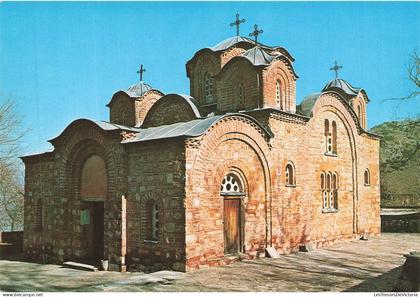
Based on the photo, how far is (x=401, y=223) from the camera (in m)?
24.5

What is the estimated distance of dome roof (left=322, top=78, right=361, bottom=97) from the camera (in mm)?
22686

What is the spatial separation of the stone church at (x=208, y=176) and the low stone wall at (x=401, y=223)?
201 inches

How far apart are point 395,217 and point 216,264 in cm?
1666

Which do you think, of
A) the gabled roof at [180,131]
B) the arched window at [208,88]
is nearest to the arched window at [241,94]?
the gabled roof at [180,131]

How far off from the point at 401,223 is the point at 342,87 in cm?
871

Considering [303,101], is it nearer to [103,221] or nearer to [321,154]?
[321,154]

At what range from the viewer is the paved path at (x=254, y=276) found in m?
9.79

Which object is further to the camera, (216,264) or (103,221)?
(103,221)

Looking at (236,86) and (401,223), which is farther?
(401,223)

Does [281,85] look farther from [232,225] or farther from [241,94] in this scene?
[232,225]

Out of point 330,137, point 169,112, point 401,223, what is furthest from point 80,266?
point 401,223

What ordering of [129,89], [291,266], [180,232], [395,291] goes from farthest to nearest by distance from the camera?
1. [129,89]
2. [291,266]
3. [180,232]
4. [395,291]

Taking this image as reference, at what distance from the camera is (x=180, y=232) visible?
38.0ft

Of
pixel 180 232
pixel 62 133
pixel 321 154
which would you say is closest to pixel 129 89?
pixel 62 133
